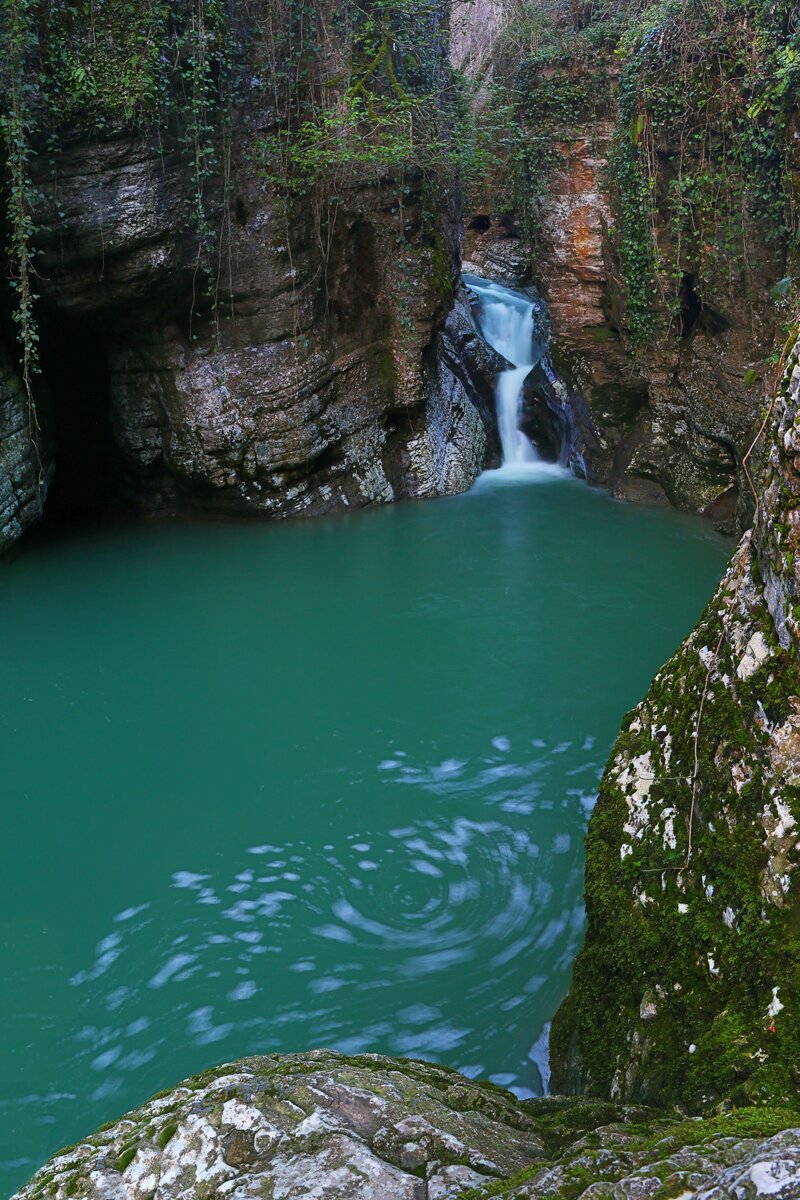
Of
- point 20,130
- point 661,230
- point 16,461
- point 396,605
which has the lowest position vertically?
point 396,605

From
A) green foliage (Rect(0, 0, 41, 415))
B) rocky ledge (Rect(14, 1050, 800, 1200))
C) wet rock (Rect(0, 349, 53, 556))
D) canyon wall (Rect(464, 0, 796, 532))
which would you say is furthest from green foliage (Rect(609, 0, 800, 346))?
rocky ledge (Rect(14, 1050, 800, 1200))

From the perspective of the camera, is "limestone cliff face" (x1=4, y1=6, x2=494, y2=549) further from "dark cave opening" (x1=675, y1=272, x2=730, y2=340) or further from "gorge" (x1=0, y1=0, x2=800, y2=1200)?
"dark cave opening" (x1=675, y1=272, x2=730, y2=340)

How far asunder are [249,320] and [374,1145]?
37.3ft

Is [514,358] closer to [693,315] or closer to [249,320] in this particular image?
[693,315]

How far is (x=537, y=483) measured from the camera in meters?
14.2

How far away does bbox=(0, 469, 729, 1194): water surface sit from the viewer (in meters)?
3.75

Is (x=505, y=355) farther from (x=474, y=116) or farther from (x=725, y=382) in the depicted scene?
(x=725, y=382)

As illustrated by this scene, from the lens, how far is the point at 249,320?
12.0m

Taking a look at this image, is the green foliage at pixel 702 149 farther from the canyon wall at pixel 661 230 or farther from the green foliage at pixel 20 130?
the green foliage at pixel 20 130

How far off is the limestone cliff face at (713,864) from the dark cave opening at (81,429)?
10.8 metres

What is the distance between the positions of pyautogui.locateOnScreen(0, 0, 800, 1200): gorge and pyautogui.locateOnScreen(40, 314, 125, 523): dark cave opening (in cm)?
5

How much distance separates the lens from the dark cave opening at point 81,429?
40.2 ft

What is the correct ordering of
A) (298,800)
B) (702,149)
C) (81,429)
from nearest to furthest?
1. (298,800)
2. (702,149)
3. (81,429)

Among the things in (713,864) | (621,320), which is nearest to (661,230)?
(621,320)
